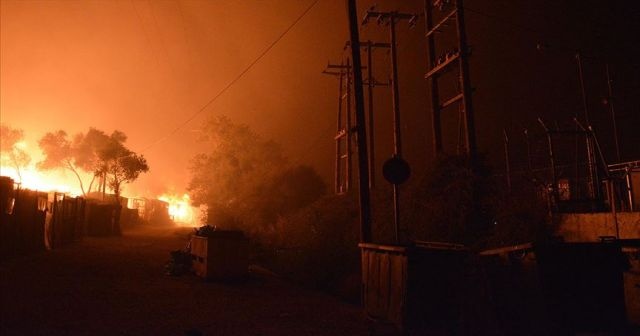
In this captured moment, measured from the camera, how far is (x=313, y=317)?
8.72m

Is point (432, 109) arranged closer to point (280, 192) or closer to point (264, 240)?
point (264, 240)

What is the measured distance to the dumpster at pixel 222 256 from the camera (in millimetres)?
12328

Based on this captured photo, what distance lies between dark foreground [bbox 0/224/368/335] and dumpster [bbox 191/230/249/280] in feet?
1.15

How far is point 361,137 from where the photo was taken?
10930 mm

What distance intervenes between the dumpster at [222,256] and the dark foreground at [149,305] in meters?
0.35

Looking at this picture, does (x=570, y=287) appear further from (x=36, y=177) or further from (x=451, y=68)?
(x=36, y=177)

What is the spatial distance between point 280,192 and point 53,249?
637 inches

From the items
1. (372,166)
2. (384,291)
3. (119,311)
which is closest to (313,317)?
(384,291)

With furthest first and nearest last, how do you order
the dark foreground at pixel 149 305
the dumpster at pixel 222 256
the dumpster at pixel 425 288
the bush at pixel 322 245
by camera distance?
the bush at pixel 322 245 → the dumpster at pixel 222 256 → the dark foreground at pixel 149 305 → the dumpster at pixel 425 288

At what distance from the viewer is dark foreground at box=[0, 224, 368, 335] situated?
23.6 feet

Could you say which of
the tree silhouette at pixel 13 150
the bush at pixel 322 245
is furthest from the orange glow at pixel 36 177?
the bush at pixel 322 245

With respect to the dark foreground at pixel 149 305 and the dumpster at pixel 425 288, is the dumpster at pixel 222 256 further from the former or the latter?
the dumpster at pixel 425 288

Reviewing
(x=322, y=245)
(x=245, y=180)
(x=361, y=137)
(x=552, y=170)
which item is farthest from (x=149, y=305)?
(x=245, y=180)

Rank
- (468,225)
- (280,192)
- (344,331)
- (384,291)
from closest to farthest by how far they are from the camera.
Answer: (384,291)
(344,331)
(468,225)
(280,192)
